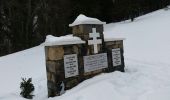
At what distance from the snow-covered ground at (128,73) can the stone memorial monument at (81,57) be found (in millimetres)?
258

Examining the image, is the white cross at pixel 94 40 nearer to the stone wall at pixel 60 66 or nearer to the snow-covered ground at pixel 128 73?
the stone wall at pixel 60 66

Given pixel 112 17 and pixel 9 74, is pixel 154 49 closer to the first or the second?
pixel 9 74

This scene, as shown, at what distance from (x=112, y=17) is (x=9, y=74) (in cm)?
1305

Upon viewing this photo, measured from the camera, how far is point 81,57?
6.63 m

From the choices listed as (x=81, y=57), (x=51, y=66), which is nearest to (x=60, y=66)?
(x=51, y=66)

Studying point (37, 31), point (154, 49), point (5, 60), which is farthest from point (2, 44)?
point (154, 49)

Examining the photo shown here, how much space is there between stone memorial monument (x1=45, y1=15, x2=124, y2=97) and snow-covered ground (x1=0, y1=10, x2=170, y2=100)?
26cm

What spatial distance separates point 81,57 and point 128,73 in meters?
1.43

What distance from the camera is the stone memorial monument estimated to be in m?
6.20

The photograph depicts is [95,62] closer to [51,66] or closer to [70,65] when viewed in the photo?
[70,65]

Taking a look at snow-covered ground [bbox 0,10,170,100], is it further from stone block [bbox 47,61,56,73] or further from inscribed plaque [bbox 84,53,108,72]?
stone block [bbox 47,61,56,73]

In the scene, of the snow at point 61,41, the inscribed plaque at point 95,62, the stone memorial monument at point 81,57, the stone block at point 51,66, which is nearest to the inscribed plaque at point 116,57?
the stone memorial monument at point 81,57

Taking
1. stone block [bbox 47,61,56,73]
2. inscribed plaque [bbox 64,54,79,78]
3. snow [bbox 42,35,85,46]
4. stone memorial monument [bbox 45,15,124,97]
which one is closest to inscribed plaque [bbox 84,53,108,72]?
stone memorial monument [bbox 45,15,124,97]

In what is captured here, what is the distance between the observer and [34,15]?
74.3 ft
